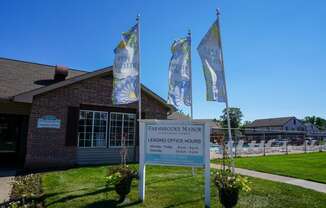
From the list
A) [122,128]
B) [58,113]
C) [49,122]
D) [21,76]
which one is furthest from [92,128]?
[21,76]

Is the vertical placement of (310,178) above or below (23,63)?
below

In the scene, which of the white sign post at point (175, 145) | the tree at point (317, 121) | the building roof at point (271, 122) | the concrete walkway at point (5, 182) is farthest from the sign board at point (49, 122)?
the tree at point (317, 121)

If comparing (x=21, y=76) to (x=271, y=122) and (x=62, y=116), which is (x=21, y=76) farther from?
(x=271, y=122)

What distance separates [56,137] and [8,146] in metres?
Answer: 4.47

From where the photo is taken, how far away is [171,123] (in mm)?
6758

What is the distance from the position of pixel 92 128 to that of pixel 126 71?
6032mm

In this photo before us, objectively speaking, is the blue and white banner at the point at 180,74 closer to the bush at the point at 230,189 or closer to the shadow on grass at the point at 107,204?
the shadow on grass at the point at 107,204

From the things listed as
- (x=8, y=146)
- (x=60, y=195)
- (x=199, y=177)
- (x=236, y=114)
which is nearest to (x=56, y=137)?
(x=8, y=146)

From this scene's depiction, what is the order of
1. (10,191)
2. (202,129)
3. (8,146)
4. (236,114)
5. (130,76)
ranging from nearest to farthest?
(202,129), (10,191), (130,76), (8,146), (236,114)

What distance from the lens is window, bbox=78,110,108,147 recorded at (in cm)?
1328

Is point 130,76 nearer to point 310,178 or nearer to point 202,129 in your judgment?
point 202,129

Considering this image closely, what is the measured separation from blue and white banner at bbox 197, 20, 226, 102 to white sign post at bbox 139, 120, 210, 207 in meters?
1.56

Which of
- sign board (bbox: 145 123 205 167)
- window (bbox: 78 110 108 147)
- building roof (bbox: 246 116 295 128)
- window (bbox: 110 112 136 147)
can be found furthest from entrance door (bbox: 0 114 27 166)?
building roof (bbox: 246 116 295 128)

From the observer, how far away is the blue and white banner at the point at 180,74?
1009cm
